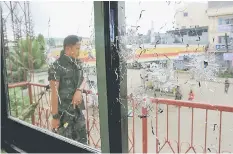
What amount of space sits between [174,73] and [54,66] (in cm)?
111

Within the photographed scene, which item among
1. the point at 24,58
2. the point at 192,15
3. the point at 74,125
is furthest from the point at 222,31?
the point at 24,58

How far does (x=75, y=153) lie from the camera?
197 cm

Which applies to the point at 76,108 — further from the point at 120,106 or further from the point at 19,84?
the point at 19,84

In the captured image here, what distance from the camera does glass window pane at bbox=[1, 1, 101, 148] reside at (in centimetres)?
185

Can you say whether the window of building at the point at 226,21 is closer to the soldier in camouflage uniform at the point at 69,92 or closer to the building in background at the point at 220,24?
the building in background at the point at 220,24

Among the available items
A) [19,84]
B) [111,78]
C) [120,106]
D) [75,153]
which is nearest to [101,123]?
[120,106]

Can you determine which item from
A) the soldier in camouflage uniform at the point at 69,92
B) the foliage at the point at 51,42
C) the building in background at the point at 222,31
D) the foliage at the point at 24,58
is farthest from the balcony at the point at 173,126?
the foliage at the point at 24,58

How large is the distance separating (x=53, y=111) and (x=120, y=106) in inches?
34.4

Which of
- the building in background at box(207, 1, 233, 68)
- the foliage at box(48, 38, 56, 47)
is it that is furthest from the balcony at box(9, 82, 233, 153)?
the foliage at box(48, 38, 56, 47)

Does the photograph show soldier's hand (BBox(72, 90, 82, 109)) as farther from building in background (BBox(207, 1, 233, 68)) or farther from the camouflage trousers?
building in background (BBox(207, 1, 233, 68))

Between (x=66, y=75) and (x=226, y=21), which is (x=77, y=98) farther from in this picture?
(x=226, y=21)

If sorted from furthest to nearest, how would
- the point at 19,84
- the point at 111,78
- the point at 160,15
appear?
1. the point at 19,84
2. the point at 111,78
3. the point at 160,15

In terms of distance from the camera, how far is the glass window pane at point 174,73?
50.8 inches

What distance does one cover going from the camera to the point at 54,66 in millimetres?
2127
